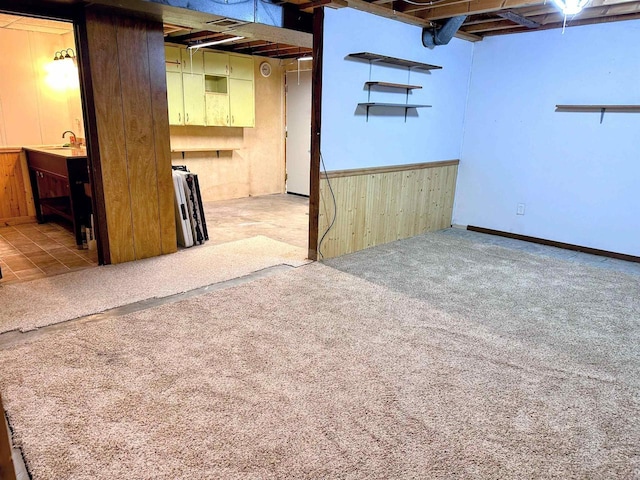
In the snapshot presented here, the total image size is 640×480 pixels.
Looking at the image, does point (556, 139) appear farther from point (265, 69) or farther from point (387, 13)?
point (265, 69)

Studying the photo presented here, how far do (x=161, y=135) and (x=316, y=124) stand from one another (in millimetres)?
1447

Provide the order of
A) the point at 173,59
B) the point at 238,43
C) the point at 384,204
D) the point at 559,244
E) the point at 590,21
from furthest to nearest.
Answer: the point at 238,43 < the point at 173,59 < the point at 559,244 < the point at 384,204 < the point at 590,21

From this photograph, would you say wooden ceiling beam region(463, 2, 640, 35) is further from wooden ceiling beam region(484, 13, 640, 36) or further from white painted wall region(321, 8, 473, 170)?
white painted wall region(321, 8, 473, 170)

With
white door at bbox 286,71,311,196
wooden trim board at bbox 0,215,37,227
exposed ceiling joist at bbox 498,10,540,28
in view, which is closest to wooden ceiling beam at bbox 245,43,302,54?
white door at bbox 286,71,311,196

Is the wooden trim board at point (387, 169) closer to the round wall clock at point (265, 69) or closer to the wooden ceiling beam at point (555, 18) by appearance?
the wooden ceiling beam at point (555, 18)

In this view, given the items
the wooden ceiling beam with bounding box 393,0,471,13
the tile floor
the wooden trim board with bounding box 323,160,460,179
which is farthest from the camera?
the wooden trim board with bounding box 323,160,460,179

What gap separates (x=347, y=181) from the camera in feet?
14.2

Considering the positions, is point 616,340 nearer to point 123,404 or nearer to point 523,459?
point 523,459

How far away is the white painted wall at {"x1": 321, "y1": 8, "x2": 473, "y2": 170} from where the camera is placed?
13.2ft

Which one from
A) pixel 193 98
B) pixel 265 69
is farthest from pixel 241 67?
pixel 193 98

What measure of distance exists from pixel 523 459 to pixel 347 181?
3012 mm

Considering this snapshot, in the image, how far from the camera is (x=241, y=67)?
6945 millimetres

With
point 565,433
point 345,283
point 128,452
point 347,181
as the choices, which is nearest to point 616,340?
point 565,433

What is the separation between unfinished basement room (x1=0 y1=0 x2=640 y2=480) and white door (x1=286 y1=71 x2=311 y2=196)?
19.1 inches
